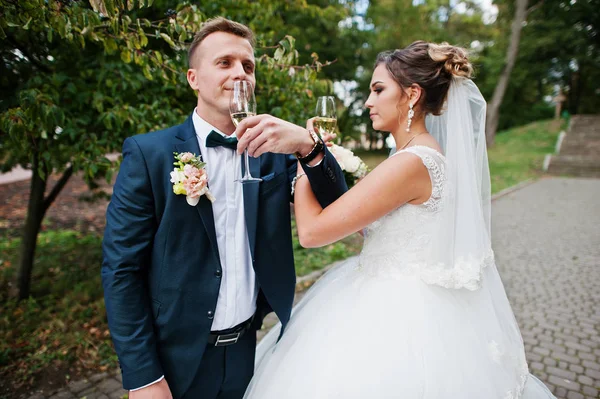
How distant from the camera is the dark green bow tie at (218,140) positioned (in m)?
1.77

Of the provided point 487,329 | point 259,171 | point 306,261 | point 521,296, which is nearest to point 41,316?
point 306,261

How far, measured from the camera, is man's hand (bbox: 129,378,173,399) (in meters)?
1.60

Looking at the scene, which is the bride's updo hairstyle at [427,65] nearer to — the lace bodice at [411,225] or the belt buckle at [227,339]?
the lace bodice at [411,225]

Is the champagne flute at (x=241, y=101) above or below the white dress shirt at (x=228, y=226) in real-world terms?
above

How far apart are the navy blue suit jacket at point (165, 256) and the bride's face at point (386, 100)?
0.50m

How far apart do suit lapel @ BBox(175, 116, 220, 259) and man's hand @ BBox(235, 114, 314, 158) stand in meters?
0.38

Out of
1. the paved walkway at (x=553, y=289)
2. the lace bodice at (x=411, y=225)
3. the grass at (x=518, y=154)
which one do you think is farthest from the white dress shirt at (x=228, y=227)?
the grass at (x=518, y=154)

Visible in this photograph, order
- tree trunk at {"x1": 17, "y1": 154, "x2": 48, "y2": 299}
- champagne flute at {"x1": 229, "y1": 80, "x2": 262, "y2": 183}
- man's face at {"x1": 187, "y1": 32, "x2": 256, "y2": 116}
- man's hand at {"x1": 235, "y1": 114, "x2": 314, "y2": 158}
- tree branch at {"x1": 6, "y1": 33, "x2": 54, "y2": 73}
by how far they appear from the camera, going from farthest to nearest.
A: tree trunk at {"x1": 17, "y1": 154, "x2": 48, "y2": 299} < tree branch at {"x1": 6, "y1": 33, "x2": 54, "y2": 73} < man's face at {"x1": 187, "y1": 32, "x2": 256, "y2": 116} < champagne flute at {"x1": 229, "y1": 80, "x2": 262, "y2": 183} < man's hand at {"x1": 235, "y1": 114, "x2": 314, "y2": 158}

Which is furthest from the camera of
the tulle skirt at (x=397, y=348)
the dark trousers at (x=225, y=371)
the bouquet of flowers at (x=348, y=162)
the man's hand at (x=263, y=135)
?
the bouquet of flowers at (x=348, y=162)

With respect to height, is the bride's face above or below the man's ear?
below

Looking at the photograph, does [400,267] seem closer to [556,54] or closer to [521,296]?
[521,296]

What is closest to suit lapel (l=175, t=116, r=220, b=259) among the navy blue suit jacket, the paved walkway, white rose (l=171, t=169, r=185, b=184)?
the navy blue suit jacket

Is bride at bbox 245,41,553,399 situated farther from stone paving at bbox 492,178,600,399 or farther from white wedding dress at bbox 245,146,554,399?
stone paving at bbox 492,178,600,399

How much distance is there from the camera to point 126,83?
3148mm
